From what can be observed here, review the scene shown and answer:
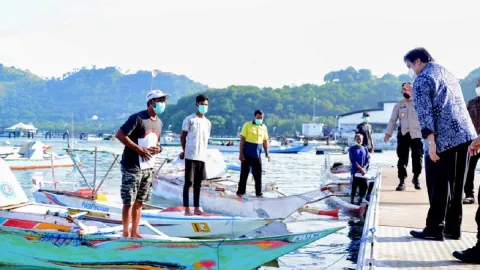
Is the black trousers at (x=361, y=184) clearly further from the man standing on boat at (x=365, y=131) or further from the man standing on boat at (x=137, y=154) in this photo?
the man standing on boat at (x=137, y=154)

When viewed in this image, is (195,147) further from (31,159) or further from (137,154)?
(31,159)

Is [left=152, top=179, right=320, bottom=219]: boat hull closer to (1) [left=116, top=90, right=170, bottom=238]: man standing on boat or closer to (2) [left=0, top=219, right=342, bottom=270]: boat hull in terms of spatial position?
(1) [left=116, top=90, right=170, bottom=238]: man standing on boat

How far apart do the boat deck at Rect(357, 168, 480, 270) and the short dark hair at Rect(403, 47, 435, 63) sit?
2.15 metres

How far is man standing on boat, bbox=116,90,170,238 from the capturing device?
7996 millimetres

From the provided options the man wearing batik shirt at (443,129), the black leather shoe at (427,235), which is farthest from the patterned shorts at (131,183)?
the man wearing batik shirt at (443,129)

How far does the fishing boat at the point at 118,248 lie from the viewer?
6.98m

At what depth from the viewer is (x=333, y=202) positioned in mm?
16812

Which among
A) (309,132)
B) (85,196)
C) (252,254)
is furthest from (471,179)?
(309,132)

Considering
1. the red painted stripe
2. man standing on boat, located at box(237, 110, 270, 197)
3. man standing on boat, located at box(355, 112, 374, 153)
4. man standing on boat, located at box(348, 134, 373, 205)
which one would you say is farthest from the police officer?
the red painted stripe

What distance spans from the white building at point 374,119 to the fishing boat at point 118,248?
106 meters

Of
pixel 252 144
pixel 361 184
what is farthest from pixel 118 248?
pixel 361 184

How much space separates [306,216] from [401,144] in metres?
3.67

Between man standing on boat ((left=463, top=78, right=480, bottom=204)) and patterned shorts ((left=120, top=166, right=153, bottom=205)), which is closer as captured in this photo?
patterned shorts ((left=120, top=166, right=153, bottom=205))

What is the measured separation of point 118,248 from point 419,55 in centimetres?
447
